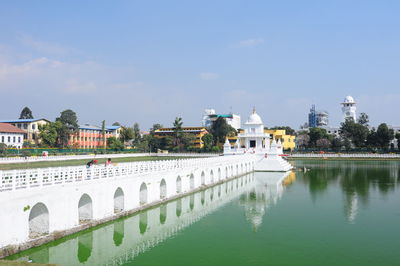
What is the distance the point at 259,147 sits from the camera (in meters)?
66.1

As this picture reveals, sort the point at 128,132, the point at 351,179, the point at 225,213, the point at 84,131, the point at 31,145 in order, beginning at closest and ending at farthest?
the point at 225,213, the point at 351,179, the point at 31,145, the point at 84,131, the point at 128,132

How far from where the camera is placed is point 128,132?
341 feet

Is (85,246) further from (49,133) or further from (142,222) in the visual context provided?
(49,133)

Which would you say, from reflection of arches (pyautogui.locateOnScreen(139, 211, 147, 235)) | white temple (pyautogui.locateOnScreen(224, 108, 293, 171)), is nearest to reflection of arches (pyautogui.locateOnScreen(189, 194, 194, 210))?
reflection of arches (pyautogui.locateOnScreen(139, 211, 147, 235))

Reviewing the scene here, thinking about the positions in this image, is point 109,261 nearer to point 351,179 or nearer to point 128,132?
point 351,179

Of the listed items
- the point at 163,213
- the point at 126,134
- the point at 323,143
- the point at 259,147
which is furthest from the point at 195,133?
the point at 163,213

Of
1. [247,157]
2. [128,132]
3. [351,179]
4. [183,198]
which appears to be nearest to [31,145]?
[128,132]

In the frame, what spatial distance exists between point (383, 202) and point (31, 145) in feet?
215

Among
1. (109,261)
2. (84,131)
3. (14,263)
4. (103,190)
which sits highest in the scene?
(84,131)

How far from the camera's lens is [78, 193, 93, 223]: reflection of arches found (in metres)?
19.8

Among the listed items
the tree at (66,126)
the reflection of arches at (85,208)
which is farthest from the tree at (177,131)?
the reflection of arches at (85,208)

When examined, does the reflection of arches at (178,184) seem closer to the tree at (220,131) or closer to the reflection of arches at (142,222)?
the reflection of arches at (142,222)

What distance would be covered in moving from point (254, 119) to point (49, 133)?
137 feet

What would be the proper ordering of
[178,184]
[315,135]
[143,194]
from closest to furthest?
[143,194]
[178,184]
[315,135]
